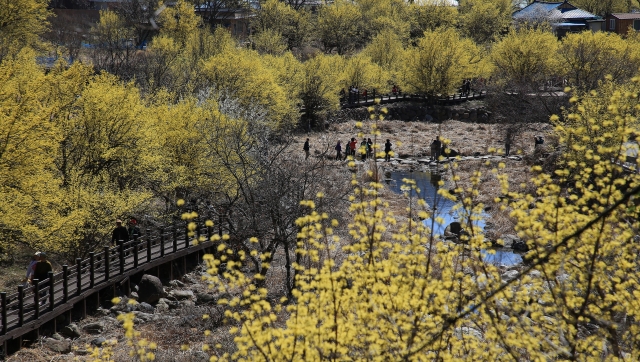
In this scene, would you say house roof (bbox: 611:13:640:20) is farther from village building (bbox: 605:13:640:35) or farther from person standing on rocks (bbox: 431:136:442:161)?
person standing on rocks (bbox: 431:136:442:161)

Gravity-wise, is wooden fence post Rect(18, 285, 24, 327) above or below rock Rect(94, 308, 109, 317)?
above

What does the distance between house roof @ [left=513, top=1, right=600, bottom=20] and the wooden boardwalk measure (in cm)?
7120

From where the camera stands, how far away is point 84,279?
1895cm

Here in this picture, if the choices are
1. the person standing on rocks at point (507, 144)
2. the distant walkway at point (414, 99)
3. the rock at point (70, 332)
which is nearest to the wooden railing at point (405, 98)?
the distant walkway at point (414, 99)

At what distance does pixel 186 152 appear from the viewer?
86.4ft

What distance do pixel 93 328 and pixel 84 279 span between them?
1697 millimetres

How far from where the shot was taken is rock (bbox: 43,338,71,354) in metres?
16.2

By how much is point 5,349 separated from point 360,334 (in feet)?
31.9

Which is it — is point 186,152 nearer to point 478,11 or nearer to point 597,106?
point 597,106

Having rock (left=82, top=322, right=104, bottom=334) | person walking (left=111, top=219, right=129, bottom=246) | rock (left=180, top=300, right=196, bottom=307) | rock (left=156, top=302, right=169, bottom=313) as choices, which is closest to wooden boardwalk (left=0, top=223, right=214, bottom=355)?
person walking (left=111, top=219, right=129, bottom=246)

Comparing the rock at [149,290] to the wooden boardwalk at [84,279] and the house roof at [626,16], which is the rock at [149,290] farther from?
the house roof at [626,16]

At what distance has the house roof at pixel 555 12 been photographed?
275 ft

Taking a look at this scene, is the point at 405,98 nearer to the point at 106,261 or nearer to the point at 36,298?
the point at 106,261

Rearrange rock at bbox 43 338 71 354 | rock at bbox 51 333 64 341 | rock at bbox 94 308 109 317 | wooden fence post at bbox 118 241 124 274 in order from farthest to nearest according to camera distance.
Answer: wooden fence post at bbox 118 241 124 274, rock at bbox 94 308 109 317, rock at bbox 51 333 64 341, rock at bbox 43 338 71 354
